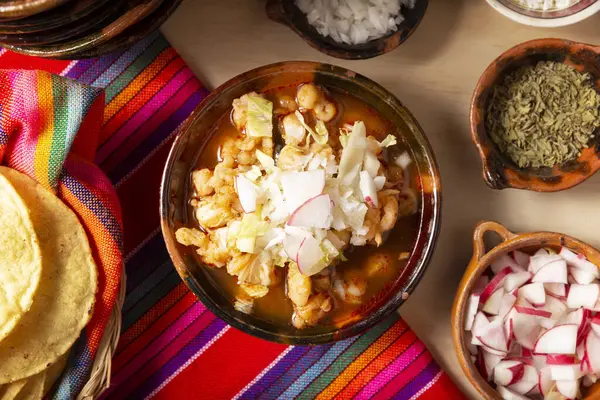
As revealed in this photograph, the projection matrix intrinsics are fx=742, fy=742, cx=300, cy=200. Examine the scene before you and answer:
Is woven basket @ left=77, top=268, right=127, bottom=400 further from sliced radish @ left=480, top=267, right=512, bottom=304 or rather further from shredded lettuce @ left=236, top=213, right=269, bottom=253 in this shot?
sliced radish @ left=480, top=267, right=512, bottom=304

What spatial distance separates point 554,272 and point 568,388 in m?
0.29

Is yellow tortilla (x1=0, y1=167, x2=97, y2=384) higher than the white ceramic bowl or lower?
higher

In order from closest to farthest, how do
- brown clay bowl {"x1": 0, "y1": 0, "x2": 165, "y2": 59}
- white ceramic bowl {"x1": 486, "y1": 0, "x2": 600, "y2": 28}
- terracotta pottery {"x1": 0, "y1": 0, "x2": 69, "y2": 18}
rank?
terracotta pottery {"x1": 0, "y1": 0, "x2": 69, "y2": 18}
brown clay bowl {"x1": 0, "y1": 0, "x2": 165, "y2": 59}
white ceramic bowl {"x1": 486, "y1": 0, "x2": 600, "y2": 28}

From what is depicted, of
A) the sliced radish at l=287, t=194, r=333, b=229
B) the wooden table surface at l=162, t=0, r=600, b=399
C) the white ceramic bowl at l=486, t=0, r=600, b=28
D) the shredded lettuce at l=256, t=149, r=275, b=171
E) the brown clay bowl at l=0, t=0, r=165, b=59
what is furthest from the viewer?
the wooden table surface at l=162, t=0, r=600, b=399

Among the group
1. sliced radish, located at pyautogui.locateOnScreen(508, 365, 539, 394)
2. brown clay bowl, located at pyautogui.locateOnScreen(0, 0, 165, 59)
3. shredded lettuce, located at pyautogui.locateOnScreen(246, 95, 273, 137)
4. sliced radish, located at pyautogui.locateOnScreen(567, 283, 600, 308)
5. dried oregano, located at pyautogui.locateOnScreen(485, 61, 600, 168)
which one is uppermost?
brown clay bowl, located at pyautogui.locateOnScreen(0, 0, 165, 59)

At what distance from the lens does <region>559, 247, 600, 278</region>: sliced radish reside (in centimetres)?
187

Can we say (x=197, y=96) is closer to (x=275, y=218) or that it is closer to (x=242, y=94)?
(x=242, y=94)

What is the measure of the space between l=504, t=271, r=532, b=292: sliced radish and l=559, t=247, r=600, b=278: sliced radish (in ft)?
0.34

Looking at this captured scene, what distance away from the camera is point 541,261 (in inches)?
74.7

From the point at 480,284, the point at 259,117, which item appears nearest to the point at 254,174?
the point at 259,117

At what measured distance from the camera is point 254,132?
1.76 m

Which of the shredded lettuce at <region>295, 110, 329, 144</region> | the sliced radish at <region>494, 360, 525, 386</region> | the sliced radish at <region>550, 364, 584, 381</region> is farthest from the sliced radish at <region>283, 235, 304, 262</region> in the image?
the sliced radish at <region>550, 364, 584, 381</region>

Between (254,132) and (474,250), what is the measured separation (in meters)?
0.63

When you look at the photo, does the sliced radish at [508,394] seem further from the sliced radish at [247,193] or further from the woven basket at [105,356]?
the woven basket at [105,356]
